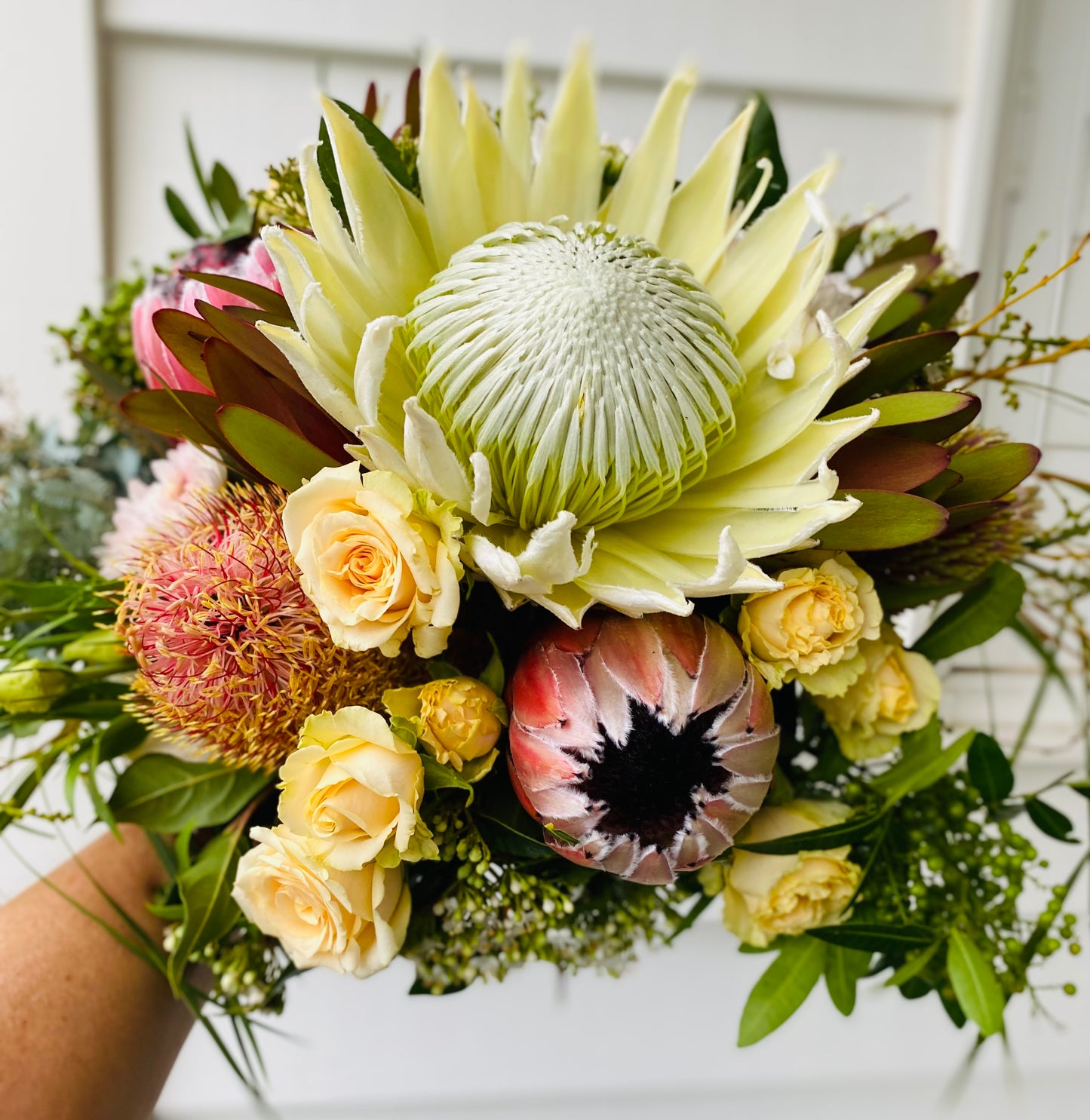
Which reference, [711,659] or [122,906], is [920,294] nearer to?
[711,659]

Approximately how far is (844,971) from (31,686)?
0.52 m

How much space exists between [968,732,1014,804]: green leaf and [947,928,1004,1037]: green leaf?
0.30 feet

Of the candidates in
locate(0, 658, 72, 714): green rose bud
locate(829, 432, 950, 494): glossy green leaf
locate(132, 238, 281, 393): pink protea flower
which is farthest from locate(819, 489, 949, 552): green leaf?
locate(0, 658, 72, 714): green rose bud

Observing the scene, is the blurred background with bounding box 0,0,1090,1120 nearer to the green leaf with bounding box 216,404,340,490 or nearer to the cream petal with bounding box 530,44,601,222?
the cream petal with bounding box 530,44,601,222

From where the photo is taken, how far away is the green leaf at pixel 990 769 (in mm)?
524

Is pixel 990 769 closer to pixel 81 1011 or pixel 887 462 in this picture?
pixel 887 462

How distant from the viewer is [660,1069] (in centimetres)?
116

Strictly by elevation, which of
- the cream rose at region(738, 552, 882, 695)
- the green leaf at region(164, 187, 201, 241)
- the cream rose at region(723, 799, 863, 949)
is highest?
the green leaf at region(164, 187, 201, 241)

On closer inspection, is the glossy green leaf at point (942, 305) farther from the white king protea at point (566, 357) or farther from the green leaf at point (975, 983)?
the green leaf at point (975, 983)

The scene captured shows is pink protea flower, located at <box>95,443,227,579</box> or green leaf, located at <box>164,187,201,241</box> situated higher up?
green leaf, located at <box>164,187,201,241</box>

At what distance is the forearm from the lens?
483mm

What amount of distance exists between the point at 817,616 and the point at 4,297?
1085 mm

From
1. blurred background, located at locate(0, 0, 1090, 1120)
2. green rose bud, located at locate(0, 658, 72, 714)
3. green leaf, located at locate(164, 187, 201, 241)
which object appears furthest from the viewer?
blurred background, located at locate(0, 0, 1090, 1120)

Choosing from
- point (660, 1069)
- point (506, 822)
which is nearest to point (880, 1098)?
point (660, 1069)
